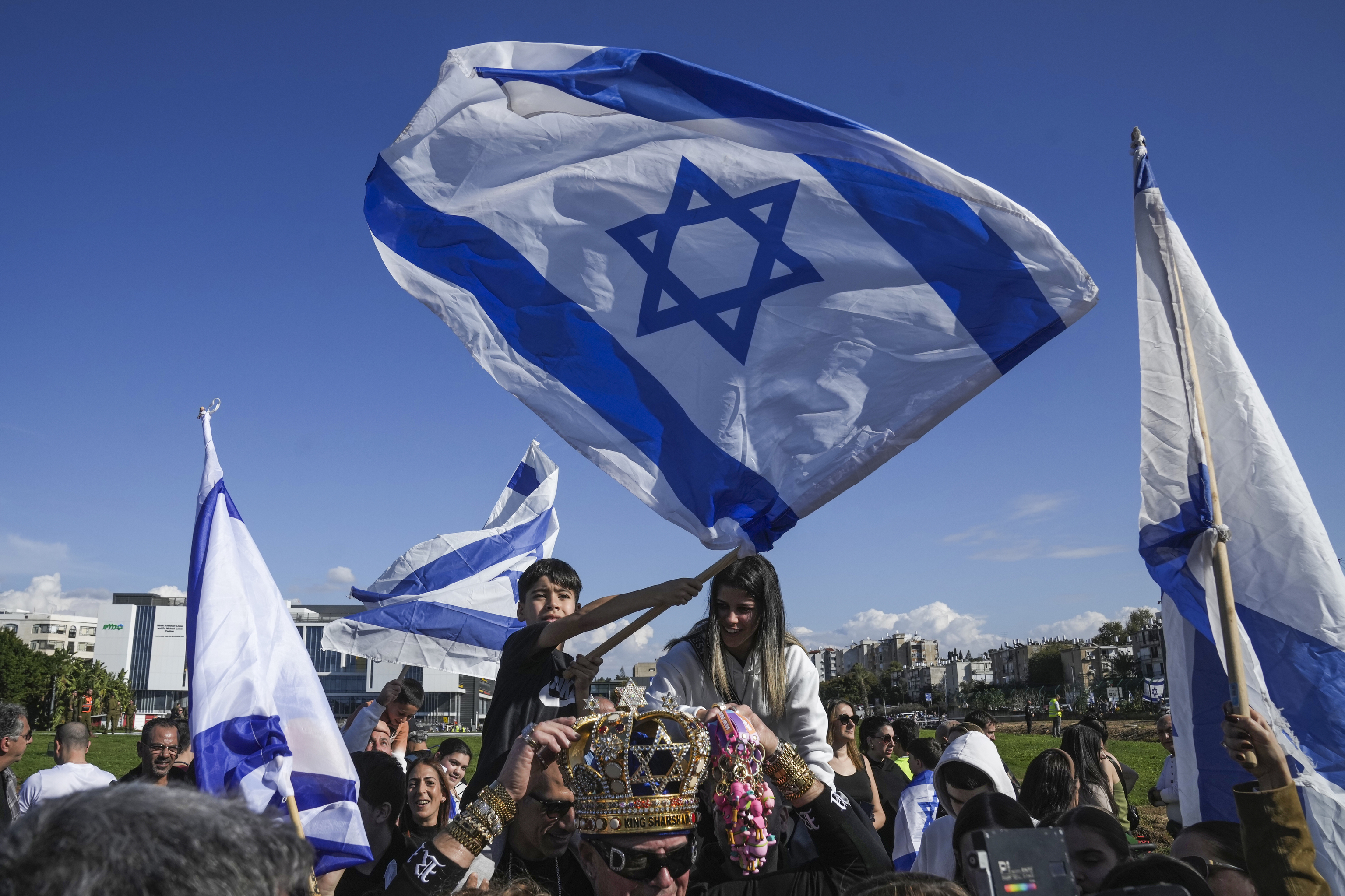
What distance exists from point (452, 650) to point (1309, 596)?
8262 mm

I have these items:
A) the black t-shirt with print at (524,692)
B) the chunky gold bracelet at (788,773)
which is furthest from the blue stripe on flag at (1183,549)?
the black t-shirt with print at (524,692)

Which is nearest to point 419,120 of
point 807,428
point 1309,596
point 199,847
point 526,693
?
point 807,428

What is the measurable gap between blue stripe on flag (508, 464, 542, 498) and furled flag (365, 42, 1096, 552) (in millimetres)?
6892

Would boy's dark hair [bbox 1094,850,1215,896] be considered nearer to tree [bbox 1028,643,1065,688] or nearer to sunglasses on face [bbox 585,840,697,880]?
sunglasses on face [bbox 585,840,697,880]

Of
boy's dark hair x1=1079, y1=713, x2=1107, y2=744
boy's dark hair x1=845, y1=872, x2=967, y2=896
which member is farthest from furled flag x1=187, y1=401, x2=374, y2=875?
boy's dark hair x1=1079, y1=713, x2=1107, y2=744

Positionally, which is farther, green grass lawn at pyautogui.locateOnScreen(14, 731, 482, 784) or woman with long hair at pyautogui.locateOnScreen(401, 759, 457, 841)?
green grass lawn at pyautogui.locateOnScreen(14, 731, 482, 784)

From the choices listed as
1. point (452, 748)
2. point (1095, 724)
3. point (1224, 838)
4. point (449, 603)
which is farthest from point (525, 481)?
point (1224, 838)

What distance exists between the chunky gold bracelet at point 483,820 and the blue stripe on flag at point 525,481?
29.1 feet

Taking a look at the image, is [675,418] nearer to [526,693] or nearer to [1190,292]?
[526,693]

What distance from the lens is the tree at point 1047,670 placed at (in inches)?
4946

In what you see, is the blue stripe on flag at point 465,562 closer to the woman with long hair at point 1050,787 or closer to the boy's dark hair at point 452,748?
the boy's dark hair at point 452,748

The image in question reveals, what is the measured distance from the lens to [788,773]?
282 centimetres

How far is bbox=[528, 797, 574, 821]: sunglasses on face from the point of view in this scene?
2994mm

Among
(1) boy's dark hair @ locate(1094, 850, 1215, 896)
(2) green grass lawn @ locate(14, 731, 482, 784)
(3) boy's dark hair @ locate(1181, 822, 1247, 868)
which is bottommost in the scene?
(2) green grass lawn @ locate(14, 731, 482, 784)
